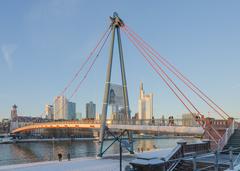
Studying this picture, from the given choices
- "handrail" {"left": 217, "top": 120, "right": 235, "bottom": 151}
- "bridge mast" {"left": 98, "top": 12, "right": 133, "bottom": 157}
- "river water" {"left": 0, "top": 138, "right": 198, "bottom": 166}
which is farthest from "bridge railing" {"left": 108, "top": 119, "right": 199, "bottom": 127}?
"handrail" {"left": 217, "top": 120, "right": 235, "bottom": 151}

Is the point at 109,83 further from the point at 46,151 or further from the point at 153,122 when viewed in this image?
the point at 46,151

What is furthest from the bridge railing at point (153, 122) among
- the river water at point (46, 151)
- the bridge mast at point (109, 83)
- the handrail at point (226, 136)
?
the handrail at point (226, 136)

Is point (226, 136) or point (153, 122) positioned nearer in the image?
point (226, 136)

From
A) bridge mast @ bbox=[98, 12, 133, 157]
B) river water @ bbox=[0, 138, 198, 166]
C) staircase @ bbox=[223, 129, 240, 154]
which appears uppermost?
bridge mast @ bbox=[98, 12, 133, 157]

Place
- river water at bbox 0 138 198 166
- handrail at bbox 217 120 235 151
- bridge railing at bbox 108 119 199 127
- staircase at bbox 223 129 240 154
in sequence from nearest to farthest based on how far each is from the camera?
handrail at bbox 217 120 235 151, staircase at bbox 223 129 240 154, bridge railing at bbox 108 119 199 127, river water at bbox 0 138 198 166

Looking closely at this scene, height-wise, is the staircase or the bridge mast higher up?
the bridge mast

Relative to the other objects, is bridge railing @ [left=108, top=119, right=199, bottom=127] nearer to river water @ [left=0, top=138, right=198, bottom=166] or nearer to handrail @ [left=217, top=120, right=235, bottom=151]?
river water @ [left=0, top=138, right=198, bottom=166]

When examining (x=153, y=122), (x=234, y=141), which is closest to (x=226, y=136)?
(x=234, y=141)

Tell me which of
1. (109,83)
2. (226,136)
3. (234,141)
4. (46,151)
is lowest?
(46,151)

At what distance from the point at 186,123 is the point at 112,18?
47.6 feet

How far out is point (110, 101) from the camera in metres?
29.9

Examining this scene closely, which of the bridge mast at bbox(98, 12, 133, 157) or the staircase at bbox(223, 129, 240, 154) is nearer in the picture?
the staircase at bbox(223, 129, 240, 154)

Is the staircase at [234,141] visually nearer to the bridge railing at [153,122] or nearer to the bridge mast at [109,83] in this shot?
the bridge railing at [153,122]

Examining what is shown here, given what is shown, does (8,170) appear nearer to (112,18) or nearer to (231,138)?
(231,138)
